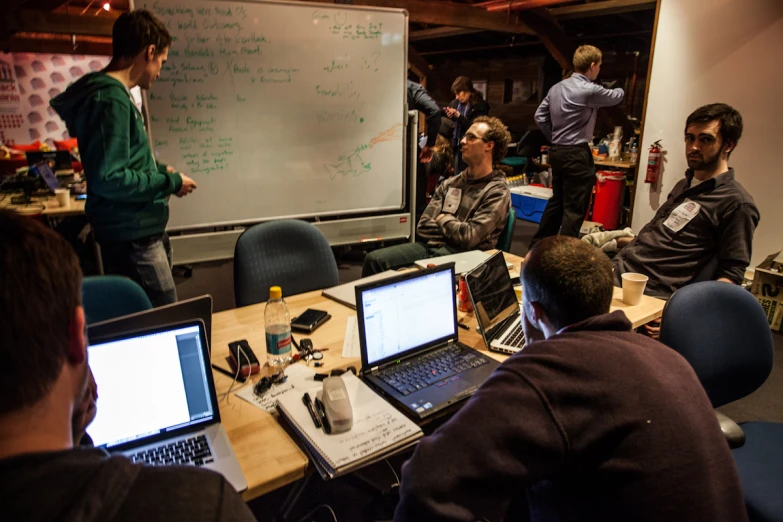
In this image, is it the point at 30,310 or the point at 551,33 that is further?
the point at 551,33

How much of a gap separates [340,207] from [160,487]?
3.06m

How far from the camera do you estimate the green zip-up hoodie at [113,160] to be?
1880 millimetres

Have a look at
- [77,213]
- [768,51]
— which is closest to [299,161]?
[77,213]

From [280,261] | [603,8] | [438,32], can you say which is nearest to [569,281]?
[280,261]

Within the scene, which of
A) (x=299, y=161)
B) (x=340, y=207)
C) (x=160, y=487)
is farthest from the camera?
(x=340, y=207)

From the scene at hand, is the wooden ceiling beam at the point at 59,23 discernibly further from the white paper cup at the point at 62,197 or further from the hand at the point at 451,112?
the hand at the point at 451,112

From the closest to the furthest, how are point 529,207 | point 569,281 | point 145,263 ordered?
point 569,281
point 145,263
point 529,207

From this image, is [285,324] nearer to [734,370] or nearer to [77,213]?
[734,370]

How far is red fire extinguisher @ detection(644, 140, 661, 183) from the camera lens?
4406 mm

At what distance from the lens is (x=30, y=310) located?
1.77 ft

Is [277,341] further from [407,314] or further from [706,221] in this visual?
[706,221]

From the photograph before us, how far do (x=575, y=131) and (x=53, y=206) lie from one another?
4.05 meters

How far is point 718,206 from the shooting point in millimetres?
2254

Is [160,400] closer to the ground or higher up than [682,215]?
closer to the ground
